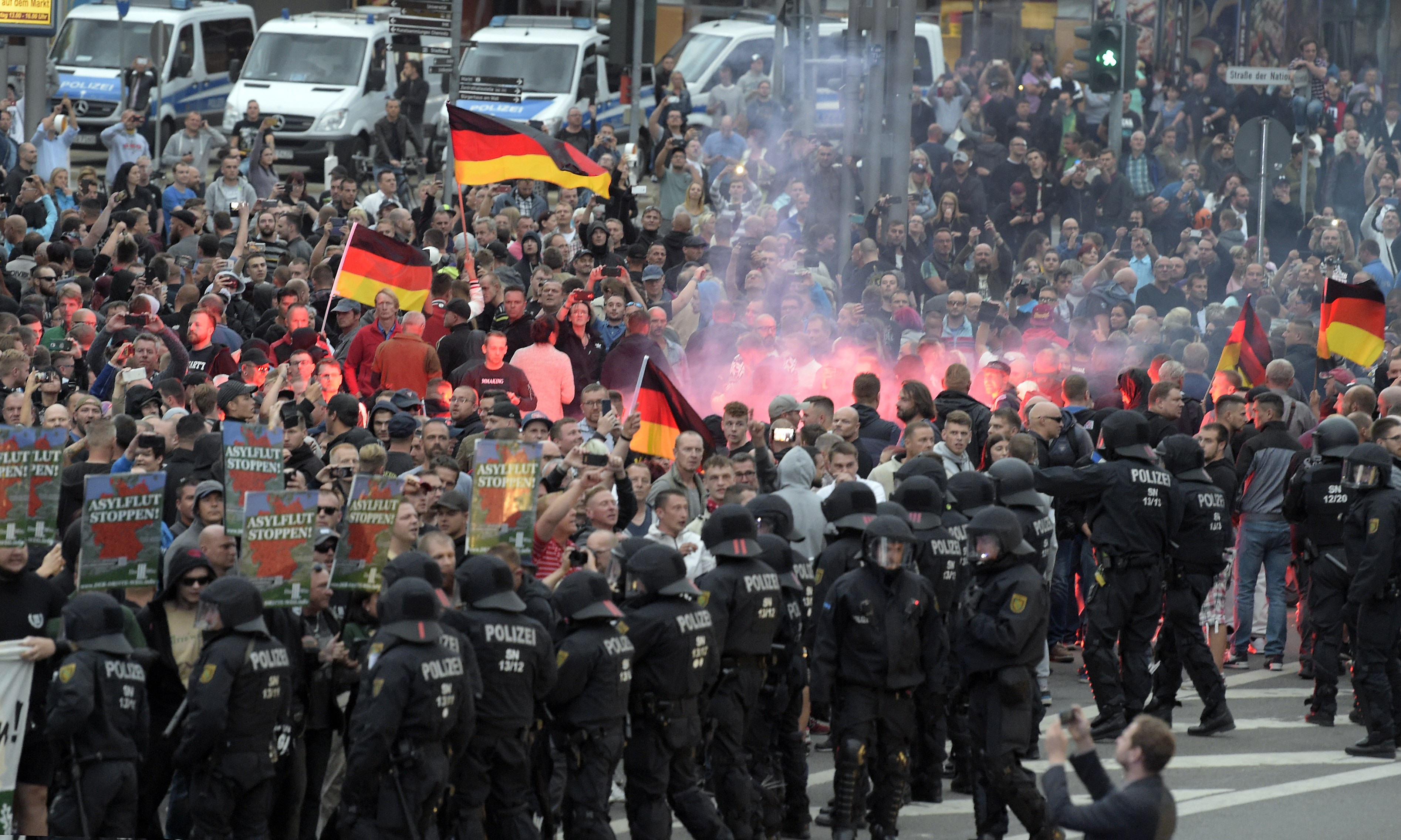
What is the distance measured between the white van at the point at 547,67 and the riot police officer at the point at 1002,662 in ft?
60.3

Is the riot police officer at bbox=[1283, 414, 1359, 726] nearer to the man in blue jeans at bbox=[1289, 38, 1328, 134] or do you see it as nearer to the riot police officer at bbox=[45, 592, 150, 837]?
the riot police officer at bbox=[45, 592, 150, 837]

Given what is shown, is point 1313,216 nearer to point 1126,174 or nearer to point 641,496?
point 1126,174

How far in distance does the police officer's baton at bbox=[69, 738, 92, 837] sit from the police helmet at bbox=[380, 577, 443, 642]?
143 cm

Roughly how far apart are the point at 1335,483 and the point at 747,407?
3.77 meters

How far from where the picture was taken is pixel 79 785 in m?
8.56

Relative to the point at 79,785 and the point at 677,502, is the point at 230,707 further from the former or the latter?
the point at 677,502

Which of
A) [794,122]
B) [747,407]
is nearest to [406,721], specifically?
[747,407]

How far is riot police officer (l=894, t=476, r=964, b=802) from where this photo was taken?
10633 mm

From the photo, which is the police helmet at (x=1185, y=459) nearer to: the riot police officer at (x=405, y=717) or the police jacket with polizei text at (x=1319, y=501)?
the police jacket with polizei text at (x=1319, y=501)

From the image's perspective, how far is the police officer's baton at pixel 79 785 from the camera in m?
8.54

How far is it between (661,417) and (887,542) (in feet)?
10.6

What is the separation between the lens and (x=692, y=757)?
9.61 metres

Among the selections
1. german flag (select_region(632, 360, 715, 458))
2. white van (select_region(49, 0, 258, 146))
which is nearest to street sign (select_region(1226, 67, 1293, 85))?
german flag (select_region(632, 360, 715, 458))

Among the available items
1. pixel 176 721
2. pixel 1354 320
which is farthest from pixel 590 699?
pixel 1354 320
